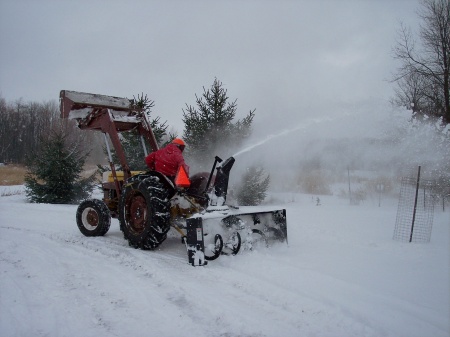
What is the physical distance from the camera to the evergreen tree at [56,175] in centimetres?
1361

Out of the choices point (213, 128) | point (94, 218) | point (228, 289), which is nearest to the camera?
point (228, 289)

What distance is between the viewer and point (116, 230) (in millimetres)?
7438

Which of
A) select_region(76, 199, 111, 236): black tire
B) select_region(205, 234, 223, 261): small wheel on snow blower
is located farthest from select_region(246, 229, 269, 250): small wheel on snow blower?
select_region(76, 199, 111, 236): black tire

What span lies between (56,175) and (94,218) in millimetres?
8283

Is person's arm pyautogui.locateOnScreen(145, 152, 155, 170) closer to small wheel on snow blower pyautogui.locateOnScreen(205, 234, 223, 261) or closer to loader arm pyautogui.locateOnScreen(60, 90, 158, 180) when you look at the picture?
loader arm pyautogui.locateOnScreen(60, 90, 158, 180)

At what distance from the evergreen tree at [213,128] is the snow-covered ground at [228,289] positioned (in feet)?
21.6

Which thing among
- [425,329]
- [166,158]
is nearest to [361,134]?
[166,158]

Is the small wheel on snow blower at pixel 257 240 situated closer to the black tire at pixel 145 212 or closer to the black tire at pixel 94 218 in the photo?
the black tire at pixel 145 212

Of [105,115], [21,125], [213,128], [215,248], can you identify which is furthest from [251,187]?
[21,125]

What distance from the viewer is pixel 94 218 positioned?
664 cm

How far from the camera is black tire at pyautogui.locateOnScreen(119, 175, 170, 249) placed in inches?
199

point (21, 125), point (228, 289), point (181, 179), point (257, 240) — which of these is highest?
point (21, 125)

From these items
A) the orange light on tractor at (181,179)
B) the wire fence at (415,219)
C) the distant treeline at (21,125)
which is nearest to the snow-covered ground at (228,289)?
the wire fence at (415,219)

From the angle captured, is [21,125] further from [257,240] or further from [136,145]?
[257,240]
